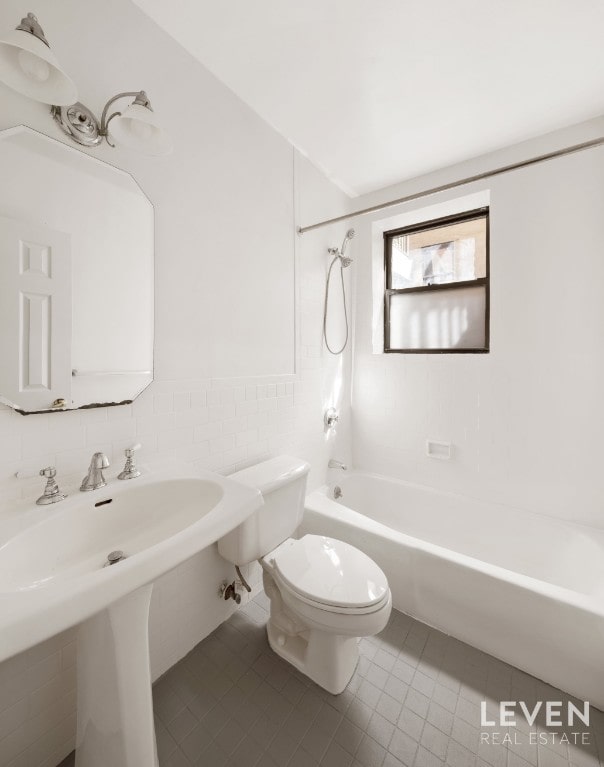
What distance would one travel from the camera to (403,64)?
134 cm

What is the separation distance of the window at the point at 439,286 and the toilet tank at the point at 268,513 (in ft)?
4.42

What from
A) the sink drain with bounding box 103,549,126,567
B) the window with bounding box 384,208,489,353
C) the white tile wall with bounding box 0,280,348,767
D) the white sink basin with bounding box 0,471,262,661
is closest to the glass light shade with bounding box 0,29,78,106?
the white tile wall with bounding box 0,280,348,767

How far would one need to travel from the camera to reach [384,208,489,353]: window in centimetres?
209

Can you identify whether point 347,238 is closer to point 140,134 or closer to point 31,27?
point 140,134

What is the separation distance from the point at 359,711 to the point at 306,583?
1.66ft

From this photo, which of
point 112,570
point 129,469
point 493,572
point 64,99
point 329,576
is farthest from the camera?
point 493,572

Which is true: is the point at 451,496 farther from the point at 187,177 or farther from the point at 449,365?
the point at 187,177

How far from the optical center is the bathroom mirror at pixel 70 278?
0.88 meters

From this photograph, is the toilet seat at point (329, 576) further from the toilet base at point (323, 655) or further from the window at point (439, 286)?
the window at point (439, 286)

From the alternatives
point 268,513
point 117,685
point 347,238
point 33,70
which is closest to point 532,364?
point 347,238

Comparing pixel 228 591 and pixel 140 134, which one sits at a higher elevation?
pixel 140 134

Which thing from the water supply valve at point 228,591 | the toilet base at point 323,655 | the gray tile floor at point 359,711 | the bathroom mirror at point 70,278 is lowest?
the gray tile floor at point 359,711

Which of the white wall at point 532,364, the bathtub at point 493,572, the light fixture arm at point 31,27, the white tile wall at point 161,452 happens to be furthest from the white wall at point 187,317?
the white wall at point 532,364
